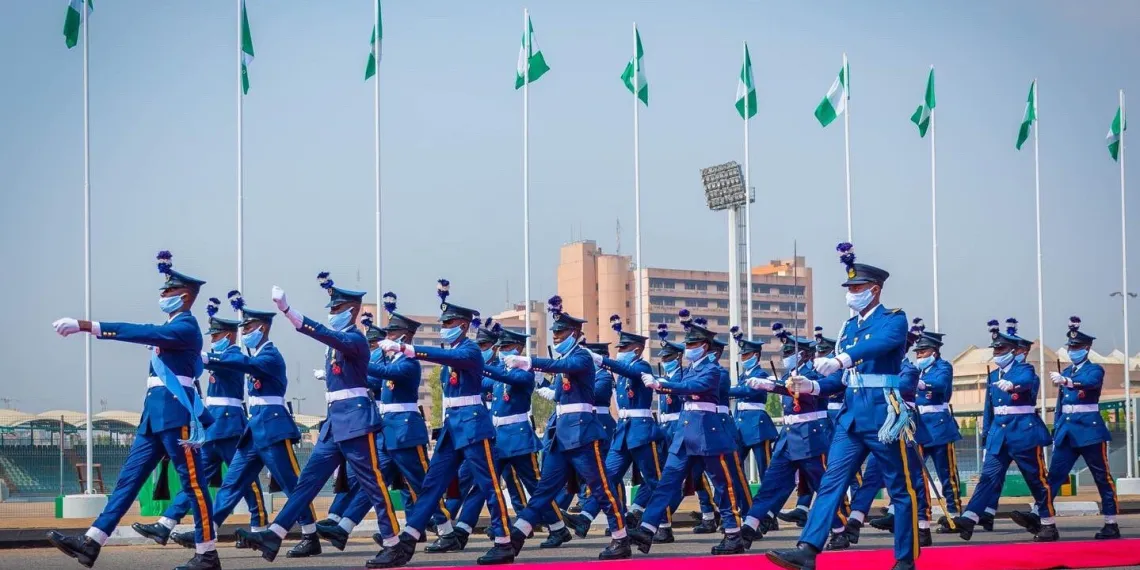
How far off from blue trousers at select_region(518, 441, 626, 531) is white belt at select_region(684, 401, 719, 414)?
871 mm

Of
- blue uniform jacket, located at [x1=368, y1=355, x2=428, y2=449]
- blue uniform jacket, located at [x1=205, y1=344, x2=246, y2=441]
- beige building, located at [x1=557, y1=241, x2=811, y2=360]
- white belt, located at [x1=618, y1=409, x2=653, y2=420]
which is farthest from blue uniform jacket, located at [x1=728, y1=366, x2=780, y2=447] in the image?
beige building, located at [x1=557, y1=241, x2=811, y2=360]

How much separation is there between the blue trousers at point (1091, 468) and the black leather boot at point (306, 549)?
7343mm

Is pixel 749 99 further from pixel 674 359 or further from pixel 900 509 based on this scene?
pixel 900 509

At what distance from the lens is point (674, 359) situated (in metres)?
14.8

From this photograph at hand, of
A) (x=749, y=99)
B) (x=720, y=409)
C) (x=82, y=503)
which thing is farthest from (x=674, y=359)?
(x=749, y=99)

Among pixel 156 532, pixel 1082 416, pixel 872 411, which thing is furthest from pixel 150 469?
pixel 1082 416

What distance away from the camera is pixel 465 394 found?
12414 mm

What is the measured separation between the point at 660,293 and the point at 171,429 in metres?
102

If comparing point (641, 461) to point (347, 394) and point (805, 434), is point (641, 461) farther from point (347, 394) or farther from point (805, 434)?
point (347, 394)

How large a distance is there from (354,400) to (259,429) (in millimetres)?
1616

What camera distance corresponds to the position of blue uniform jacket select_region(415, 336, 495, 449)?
1210 cm

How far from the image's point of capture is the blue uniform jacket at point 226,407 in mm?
13297

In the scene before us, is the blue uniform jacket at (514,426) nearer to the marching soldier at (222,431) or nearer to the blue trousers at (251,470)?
the blue trousers at (251,470)

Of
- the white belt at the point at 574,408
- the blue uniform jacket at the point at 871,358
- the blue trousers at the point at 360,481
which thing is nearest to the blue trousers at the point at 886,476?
the blue uniform jacket at the point at 871,358
